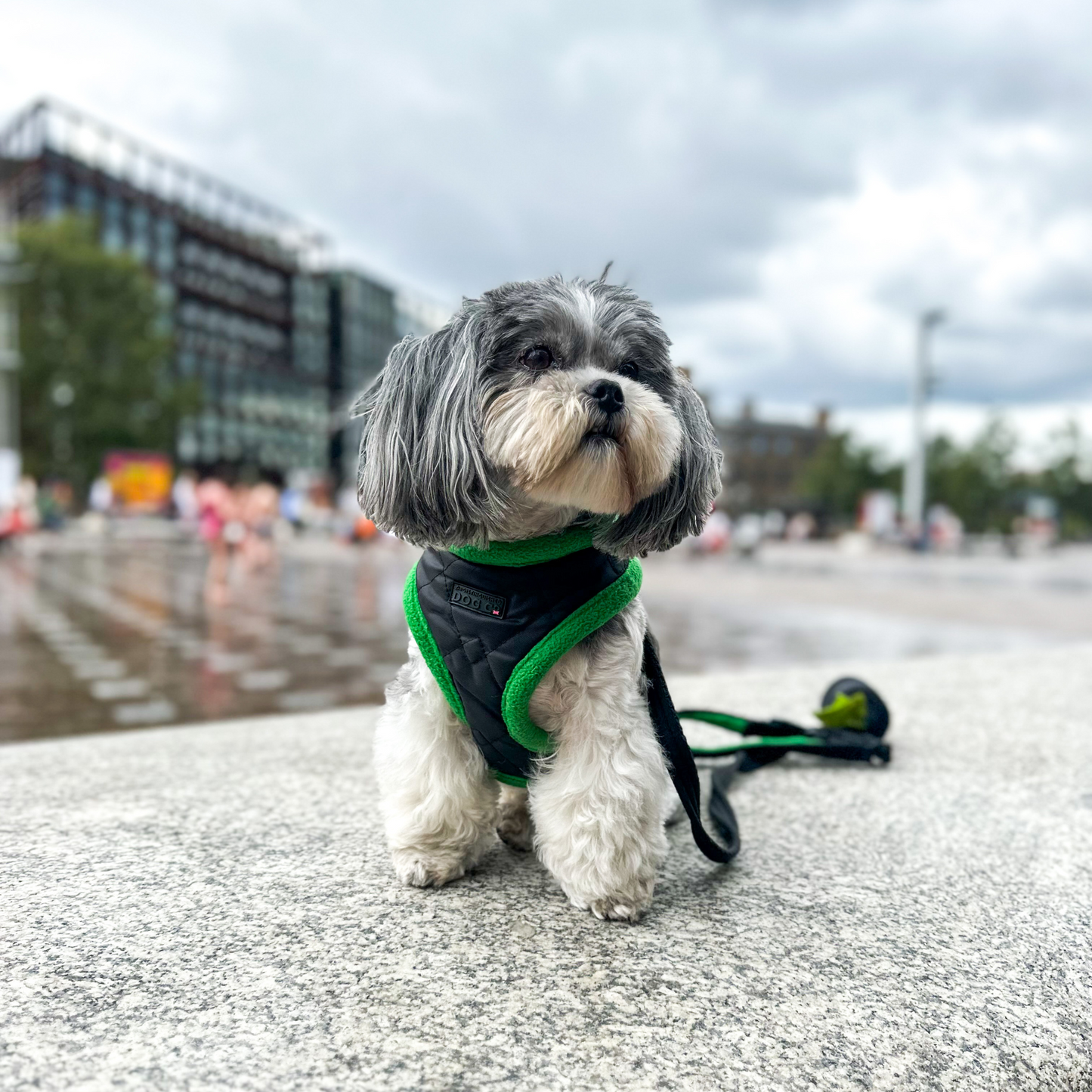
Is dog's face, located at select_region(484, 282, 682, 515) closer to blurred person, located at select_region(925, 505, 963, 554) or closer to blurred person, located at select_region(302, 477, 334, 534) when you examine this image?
blurred person, located at select_region(302, 477, 334, 534)

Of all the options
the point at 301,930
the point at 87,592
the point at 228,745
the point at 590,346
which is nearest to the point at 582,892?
the point at 301,930

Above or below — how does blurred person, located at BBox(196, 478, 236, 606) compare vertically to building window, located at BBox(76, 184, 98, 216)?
below

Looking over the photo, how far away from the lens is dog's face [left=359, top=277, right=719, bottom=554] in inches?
77.0

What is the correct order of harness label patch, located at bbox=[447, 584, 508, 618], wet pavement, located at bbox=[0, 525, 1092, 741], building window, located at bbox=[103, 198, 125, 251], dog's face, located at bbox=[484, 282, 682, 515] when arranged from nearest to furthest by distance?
dog's face, located at bbox=[484, 282, 682, 515], harness label patch, located at bbox=[447, 584, 508, 618], wet pavement, located at bbox=[0, 525, 1092, 741], building window, located at bbox=[103, 198, 125, 251]

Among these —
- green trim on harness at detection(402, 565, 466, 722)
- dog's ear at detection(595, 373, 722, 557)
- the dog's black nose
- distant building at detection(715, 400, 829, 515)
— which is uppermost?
distant building at detection(715, 400, 829, 515)

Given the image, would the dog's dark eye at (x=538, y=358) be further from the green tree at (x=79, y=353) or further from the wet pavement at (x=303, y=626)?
the green tree at (x=79, y=353)

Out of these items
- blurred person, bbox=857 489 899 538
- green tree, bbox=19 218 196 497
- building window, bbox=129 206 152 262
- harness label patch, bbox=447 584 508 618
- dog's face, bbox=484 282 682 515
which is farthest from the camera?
building window, bbox=129 206 152 262

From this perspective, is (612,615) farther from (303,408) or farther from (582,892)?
(303,408)

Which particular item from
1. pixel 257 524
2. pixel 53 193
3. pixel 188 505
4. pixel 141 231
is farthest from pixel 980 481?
pixel 53 193

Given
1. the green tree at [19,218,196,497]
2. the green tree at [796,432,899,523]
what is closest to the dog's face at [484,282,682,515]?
the green tree at [19,218,196,497]

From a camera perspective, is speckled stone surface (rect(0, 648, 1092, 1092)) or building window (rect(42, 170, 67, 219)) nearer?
speckled stone surface (rect(0, 648, 1092, 1092))

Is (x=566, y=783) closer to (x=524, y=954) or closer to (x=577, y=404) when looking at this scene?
(x=524, y=954)

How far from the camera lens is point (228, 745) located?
13.0 feet

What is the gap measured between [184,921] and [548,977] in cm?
81
